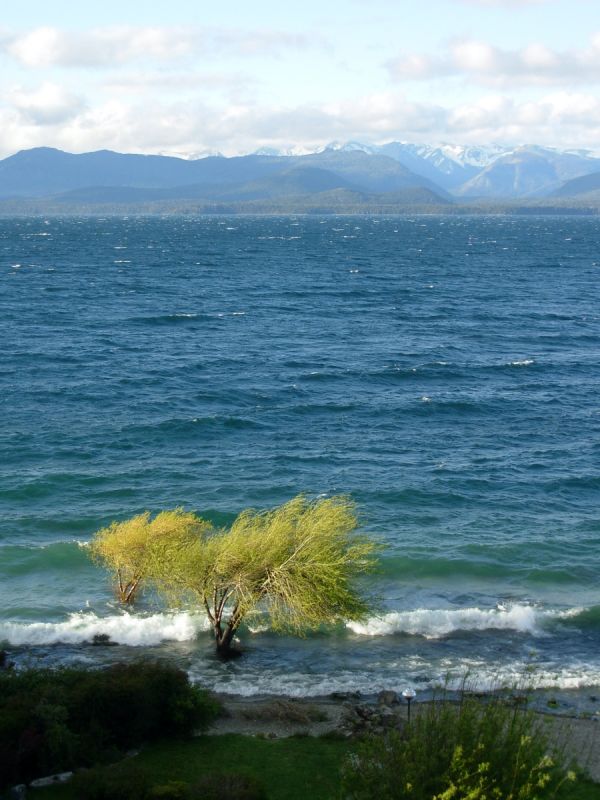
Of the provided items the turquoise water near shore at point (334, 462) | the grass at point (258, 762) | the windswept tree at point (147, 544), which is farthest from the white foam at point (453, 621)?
the grass at point (258, 762)

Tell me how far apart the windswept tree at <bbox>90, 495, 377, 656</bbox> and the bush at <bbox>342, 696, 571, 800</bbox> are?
1385 centimetres

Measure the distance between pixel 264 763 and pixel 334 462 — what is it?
109 feet

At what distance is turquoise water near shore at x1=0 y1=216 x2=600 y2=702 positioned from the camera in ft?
121

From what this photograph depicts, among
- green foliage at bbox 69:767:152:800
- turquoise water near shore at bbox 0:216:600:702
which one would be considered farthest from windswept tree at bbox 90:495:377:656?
green foliage at bbox 69:767:152:800

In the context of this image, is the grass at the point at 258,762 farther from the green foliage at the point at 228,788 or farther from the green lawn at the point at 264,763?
the green foliage at the point at 228,788

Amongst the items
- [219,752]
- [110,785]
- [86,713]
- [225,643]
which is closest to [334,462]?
[225,643]

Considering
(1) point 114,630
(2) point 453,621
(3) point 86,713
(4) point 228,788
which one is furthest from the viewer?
(2) point 453,621

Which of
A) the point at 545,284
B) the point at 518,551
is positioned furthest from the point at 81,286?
the point at 518,551

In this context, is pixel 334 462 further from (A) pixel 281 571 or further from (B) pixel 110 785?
(B) pixel 110 785

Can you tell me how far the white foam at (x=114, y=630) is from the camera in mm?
37156

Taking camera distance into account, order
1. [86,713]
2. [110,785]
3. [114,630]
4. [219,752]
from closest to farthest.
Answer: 1. [110,785]
2. [86,713]
3. [219,752]
4. [114,630]

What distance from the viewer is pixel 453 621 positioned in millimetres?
38906

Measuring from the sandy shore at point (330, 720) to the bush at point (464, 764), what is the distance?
834cm

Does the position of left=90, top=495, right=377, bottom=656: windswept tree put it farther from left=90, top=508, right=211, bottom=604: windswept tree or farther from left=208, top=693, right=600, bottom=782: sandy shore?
left=208, top=693, right=600, bottom=782: sandy shore
